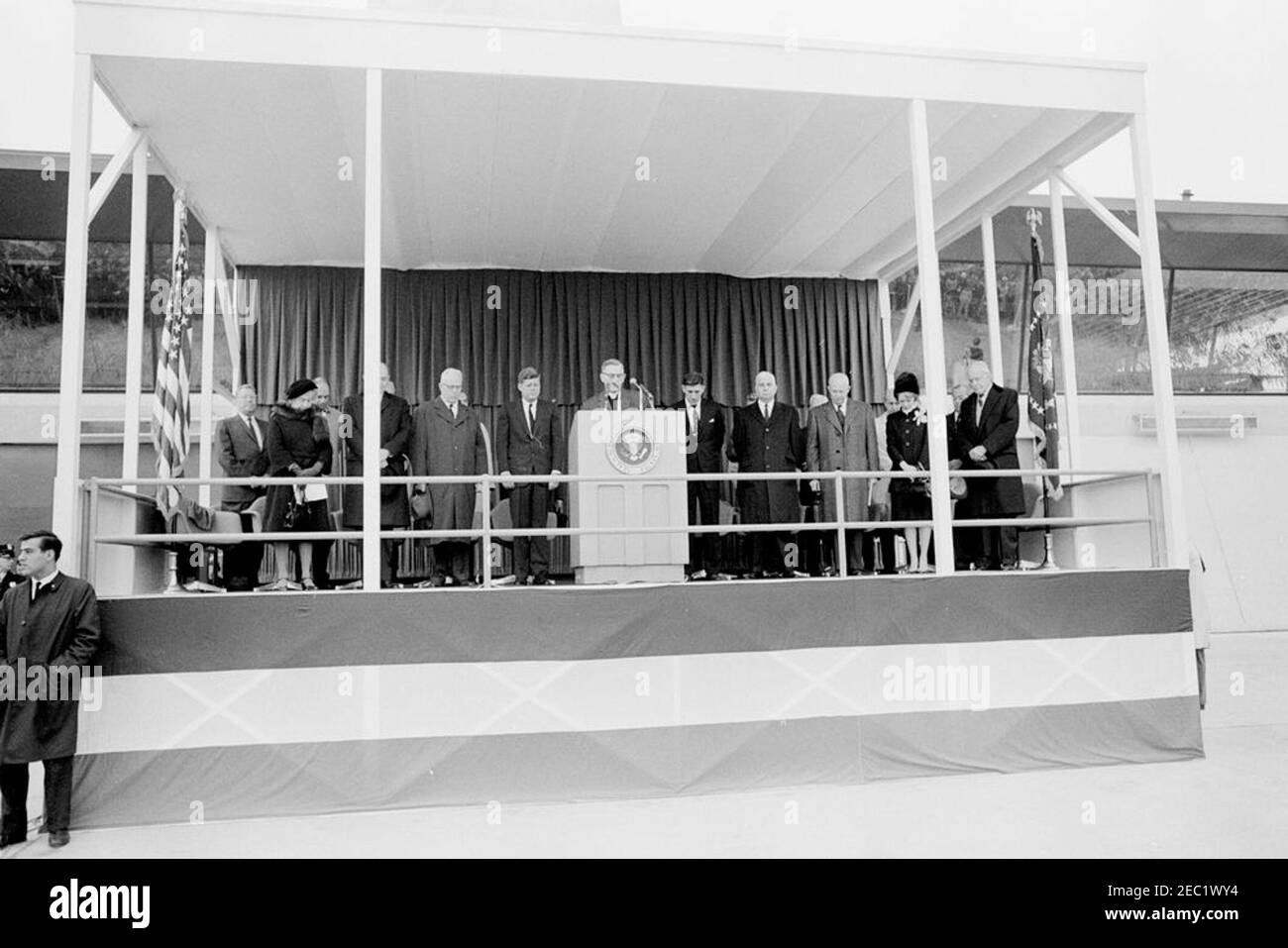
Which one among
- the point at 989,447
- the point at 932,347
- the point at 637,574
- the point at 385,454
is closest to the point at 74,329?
the point at 385,454

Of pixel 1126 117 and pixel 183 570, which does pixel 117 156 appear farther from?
pixel 1126 117

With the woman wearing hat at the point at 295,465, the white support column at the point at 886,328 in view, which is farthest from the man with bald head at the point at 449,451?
the white support column at the point at 886,328

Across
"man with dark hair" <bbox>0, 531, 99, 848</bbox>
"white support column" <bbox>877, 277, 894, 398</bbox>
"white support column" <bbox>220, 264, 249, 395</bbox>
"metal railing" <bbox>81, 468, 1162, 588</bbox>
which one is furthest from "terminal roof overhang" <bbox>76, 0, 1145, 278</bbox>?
"man with dark hair" <bbox>0, 531, 99, 848</bbox>

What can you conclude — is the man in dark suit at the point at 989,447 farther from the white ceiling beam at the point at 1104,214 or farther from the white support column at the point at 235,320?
the white support column at the point at 235,320

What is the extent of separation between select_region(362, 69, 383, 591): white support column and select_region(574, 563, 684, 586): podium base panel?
1285mm

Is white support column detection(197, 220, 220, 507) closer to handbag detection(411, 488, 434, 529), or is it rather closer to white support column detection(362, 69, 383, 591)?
handbag detection(411, 488, 434, 529)

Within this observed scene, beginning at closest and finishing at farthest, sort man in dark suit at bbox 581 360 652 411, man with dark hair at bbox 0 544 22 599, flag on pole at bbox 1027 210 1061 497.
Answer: man with dark hair at bbox 0 544 22 599 → man in dark suit at bbox 581 360 652 411 → flag on pole at bbox 1027 210 1061 497

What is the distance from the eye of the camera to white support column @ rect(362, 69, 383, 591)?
5.57m

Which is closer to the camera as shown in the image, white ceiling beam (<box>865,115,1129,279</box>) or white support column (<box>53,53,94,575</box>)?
white support column (<box>53,53,94,575</box>)

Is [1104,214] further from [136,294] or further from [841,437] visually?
[136,294]

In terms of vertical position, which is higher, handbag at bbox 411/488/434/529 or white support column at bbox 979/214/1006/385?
white support column at bbox 979/214/1006/385

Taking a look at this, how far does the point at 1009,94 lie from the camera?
6.45 meters

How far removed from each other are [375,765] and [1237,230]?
1272cm

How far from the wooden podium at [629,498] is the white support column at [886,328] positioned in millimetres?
4433
